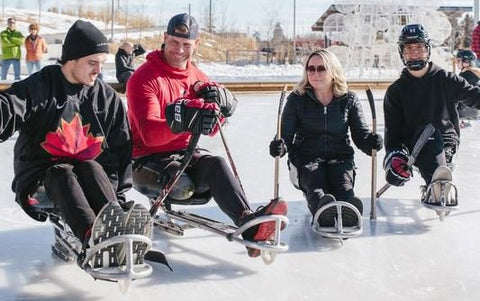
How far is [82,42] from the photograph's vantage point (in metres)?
2.54

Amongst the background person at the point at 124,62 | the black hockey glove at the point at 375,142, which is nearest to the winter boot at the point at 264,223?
the black hockey glove at the point at 375,142

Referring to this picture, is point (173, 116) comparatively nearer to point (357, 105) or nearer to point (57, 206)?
point (57, 206)

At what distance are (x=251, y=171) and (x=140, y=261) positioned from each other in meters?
2.76

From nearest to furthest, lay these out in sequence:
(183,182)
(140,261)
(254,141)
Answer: (140,261) < (183,182) < (254,141)

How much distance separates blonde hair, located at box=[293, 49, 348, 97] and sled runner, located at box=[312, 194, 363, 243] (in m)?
0.70

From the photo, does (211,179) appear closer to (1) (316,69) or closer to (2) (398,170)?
(1) (316,69)

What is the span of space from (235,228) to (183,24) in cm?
99

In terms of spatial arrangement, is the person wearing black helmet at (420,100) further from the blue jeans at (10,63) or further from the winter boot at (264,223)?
the blue jeans at (10,63)

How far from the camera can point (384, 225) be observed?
3568mm

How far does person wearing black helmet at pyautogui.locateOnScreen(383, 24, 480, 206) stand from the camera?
3857 mm

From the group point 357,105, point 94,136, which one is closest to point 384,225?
point 357,105

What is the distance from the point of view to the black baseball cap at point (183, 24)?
311 centimetres

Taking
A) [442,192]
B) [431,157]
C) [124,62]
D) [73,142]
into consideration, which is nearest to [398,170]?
[431,157]

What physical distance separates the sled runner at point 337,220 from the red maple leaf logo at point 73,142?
1.07 meters
